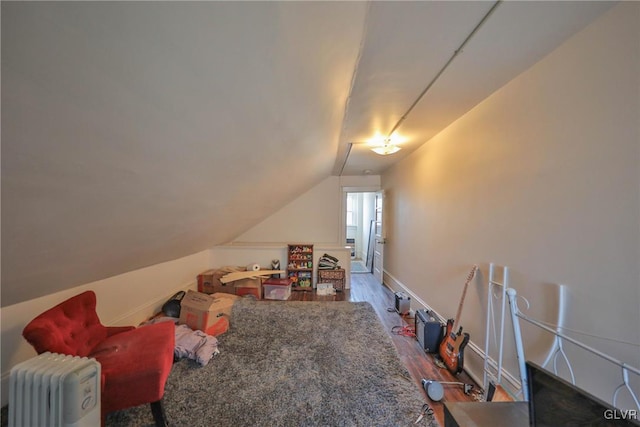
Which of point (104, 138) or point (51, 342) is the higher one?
point (104, 138)

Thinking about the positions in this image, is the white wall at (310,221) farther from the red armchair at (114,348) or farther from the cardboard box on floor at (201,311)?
the red armchair at (114,348)

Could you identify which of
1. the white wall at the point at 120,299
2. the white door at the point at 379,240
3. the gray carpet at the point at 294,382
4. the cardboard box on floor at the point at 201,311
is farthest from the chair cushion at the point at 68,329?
the white door at the point at 379,240

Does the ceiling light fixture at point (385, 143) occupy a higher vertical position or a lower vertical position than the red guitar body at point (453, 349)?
higher

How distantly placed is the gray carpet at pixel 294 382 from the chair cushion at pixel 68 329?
0.54 meters

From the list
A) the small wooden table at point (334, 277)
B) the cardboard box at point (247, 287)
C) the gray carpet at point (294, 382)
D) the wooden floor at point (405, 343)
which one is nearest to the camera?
the gray carpet at point (294, 382)

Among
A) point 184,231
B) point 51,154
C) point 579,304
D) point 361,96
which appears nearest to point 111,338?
point 184,231

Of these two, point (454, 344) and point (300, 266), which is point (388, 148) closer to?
point (454, 344)

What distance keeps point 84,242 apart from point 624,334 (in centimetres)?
287

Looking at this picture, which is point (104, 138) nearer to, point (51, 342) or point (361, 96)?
point (51, 342)

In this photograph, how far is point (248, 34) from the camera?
772 millimetres

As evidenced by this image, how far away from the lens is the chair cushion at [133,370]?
4.28ft

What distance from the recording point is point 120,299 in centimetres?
250

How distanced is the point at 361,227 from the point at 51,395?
7374 millimetres

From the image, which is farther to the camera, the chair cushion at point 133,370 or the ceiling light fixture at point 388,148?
the ceiling light fixture at point 388,148
